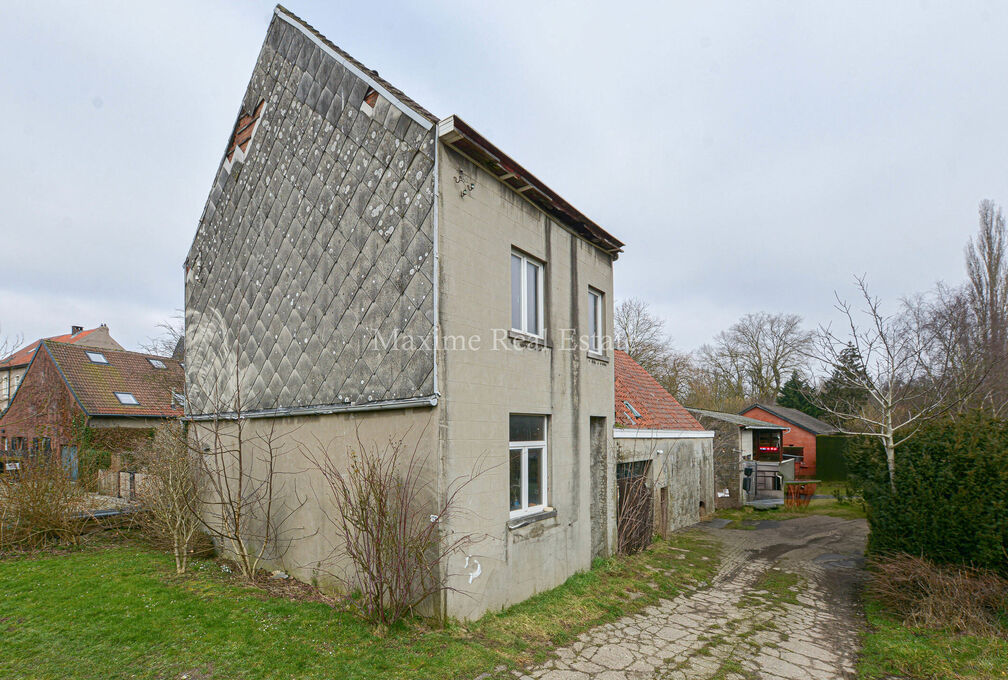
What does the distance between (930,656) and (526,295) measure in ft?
22.8

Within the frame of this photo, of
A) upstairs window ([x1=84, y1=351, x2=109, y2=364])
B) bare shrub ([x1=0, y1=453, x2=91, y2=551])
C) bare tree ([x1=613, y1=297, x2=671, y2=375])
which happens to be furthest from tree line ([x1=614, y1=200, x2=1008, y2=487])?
upstairs window ([x1=84, y1=351, x2=109, y2=364])

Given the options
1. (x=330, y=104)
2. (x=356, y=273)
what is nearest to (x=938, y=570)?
(x=356, y=273)

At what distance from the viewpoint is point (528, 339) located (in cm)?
823

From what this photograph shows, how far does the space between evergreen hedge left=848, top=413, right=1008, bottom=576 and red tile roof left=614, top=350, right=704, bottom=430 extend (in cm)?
523

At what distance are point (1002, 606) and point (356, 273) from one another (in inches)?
389

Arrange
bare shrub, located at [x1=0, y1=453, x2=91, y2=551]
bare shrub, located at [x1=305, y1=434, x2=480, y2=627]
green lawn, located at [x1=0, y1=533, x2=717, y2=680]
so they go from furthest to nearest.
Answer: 1. bare shrub, located at [x1=0, y1=453, x2=91, y2=551]
2. bare shrub, located at [x1=305, y1=434, x2=480, y2=627]
3. green lawn, located at [x1=0, y1=533, x2=717, y2=680]

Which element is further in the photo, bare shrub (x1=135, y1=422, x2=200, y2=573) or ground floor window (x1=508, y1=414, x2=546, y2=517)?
bare shrub (x1=135, y1=422, x2=200, y2=573)

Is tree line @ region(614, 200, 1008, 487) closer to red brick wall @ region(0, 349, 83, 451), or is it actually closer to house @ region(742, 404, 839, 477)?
house @ region(742, 404, 839, 477)

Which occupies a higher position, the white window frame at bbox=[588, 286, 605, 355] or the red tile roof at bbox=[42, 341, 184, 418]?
the white window frame at bbox=[588, 286, 605, 355]

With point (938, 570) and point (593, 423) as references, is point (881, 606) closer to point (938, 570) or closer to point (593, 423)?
point (938, 570)

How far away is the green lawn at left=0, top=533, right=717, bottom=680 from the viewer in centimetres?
557

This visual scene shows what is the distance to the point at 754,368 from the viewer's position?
40.3 metres

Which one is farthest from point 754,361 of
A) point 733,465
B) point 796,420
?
point 733,465

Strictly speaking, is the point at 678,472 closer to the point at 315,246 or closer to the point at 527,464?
the point at 527,464
